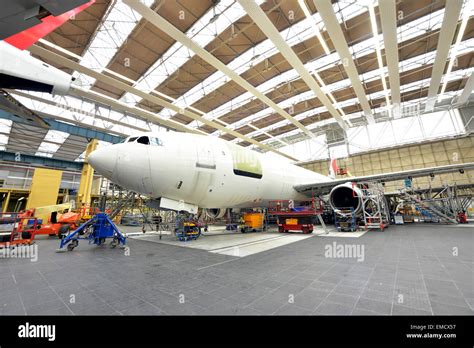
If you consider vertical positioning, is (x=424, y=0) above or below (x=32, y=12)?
above

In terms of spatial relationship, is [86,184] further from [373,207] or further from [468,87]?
[468,87]

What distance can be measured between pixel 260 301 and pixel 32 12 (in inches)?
142

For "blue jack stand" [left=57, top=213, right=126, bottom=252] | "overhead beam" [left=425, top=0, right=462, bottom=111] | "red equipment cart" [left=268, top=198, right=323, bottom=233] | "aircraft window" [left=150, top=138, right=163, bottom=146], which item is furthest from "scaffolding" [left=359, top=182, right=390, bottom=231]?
"blue jack stand" [left=57, top=213, right=126, bottom=252]

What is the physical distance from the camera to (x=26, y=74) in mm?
2082

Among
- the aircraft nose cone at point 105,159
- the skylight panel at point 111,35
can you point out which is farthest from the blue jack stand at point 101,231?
the skylight panel at point 111,35

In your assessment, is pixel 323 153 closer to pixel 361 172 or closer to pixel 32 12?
pixel 361 172

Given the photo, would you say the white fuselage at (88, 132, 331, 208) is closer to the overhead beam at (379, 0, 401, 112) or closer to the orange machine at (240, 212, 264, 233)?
the orange machine at (240, 212, 264, 233)

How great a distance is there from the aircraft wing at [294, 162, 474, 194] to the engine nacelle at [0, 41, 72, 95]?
41.5 feet

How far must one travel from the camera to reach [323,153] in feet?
98.2

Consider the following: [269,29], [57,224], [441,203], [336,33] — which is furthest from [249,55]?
[441,203]

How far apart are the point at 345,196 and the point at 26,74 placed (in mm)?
14026
